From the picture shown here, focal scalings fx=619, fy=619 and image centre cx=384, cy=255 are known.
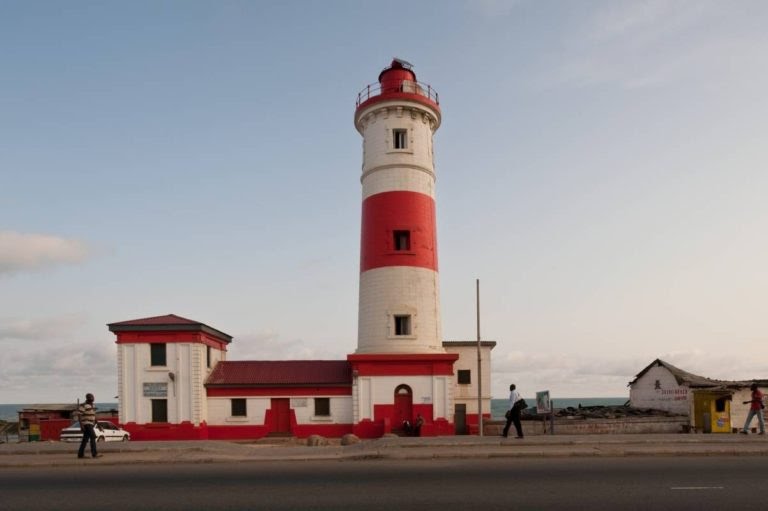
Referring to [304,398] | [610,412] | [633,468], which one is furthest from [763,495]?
[610,412]

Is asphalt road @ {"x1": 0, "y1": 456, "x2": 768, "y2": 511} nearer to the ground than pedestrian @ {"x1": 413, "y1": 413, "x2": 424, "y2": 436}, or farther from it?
farther from it

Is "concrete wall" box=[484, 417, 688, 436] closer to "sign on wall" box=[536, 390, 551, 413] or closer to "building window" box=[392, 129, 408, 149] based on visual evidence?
"sign on wall" box=[536, 390, 551, 413]

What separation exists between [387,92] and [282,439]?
662 inches

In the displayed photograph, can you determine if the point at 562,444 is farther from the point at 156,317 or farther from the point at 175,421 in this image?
the point at 156,317

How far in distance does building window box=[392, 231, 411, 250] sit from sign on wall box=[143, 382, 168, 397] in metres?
12.1

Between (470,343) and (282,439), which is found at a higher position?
(470,343)

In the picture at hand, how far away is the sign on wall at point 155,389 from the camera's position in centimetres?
2741

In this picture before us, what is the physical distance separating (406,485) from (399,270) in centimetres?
1657

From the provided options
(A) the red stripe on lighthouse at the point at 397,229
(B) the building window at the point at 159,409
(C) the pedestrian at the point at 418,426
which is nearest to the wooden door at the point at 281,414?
(B) the building window at the point at 159,409

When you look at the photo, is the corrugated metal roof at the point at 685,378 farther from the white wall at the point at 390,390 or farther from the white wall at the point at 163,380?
the white wall at the point at 163,380

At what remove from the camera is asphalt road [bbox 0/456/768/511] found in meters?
10.5

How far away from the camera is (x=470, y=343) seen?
1228 inches

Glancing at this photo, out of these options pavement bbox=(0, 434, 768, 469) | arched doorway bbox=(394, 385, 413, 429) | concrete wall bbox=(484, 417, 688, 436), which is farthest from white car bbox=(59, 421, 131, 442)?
concrete wall bbox=(484, 417, 688, 436)

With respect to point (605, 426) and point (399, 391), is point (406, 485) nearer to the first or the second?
point (399, 391)
